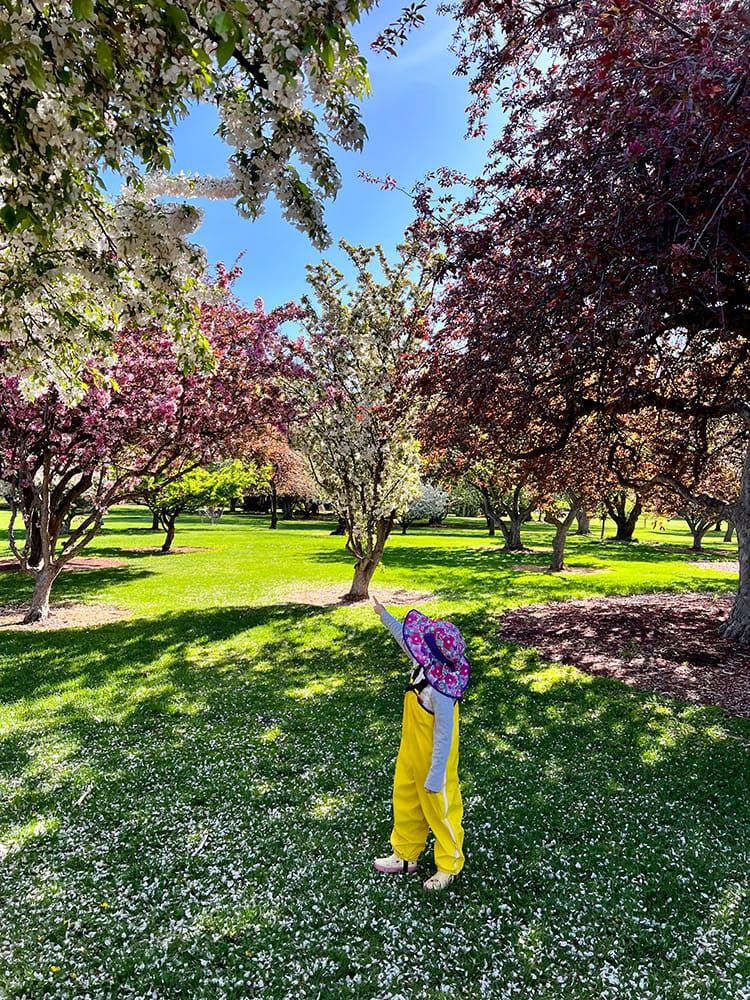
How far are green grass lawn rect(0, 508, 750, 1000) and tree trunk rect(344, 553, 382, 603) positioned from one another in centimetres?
517

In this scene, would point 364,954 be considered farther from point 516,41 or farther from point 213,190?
point 516,41

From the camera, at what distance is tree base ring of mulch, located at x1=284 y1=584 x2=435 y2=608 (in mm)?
13858

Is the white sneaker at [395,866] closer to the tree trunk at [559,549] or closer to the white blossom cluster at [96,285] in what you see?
the white blossom cluster at [96,285]

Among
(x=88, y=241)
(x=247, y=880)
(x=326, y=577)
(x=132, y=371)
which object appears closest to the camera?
(x=247, y=880)

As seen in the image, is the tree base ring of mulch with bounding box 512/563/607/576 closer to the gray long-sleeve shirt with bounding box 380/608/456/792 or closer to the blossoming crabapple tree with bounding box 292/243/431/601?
the blossoming crabapple tree with bounding box 292/243/431/601

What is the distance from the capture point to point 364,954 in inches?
121

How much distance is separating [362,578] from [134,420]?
264 inches

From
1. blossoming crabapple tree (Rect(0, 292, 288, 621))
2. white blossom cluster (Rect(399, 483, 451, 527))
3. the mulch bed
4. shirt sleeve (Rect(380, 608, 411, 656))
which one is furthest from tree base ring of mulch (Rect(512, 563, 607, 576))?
white blossom cluster (Rect(399, 483, 451, 527))

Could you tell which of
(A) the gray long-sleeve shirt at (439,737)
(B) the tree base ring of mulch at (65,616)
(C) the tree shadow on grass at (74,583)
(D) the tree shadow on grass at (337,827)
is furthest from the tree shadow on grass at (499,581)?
(A) the gray long-sleeve shirt at (439,737)

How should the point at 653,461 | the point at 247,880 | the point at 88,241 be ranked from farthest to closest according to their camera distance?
the point at 653,461 < the point at 88,241 < the point at 247,880

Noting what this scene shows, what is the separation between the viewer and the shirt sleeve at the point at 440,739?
11.2 feet

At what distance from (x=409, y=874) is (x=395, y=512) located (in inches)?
403

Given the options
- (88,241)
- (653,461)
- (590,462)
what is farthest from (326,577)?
(88,241)

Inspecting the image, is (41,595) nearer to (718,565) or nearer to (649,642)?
(649,642)
